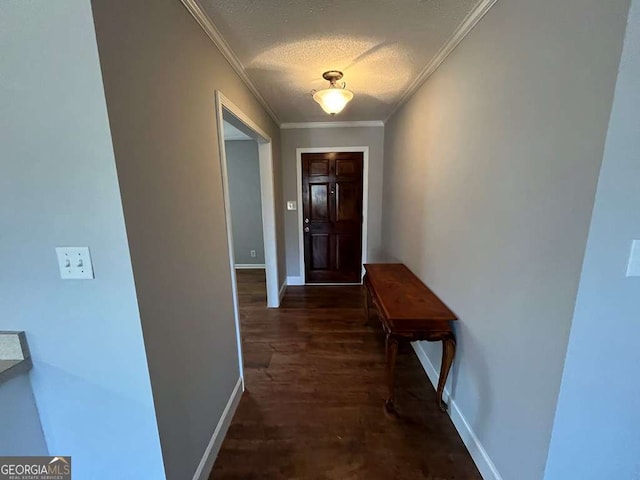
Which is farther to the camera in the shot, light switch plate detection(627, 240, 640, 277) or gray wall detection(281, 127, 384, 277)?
gray wall detection(281, 127, 384, 277)

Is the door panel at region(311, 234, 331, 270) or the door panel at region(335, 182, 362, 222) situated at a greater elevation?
the door panel at region(335, 182, 362, 222)

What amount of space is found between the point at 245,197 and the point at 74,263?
4.12 meters

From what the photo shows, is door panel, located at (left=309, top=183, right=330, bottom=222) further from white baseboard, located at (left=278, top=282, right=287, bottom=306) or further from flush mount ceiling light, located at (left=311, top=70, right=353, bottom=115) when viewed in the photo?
flush mount ceiling light, located at (left=311, top=70, right=353, bottom=115)

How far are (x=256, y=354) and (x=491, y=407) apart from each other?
1864 mm

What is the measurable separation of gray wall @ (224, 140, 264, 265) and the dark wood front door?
1283 millimetres

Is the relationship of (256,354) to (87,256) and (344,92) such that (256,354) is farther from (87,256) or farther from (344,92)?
(344,92)

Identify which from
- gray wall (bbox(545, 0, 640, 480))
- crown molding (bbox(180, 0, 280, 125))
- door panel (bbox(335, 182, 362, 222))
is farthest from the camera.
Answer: door panel (bbox(335, 182, 362, 222))

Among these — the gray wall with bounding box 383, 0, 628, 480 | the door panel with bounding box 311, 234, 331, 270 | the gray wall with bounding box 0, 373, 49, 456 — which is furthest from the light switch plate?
the door panel with bounding box 311, 234, 331, 270

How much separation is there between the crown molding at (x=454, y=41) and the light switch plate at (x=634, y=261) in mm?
1197

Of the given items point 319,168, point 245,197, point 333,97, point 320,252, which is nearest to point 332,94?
point 333,97

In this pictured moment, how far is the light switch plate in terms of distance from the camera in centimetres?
87

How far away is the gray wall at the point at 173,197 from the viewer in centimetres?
90

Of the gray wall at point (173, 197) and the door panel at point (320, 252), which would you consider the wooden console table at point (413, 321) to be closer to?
the gray wall at point (173, 197)

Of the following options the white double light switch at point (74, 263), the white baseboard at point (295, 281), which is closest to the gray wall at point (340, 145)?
the white baseboard at point (295, 281)
